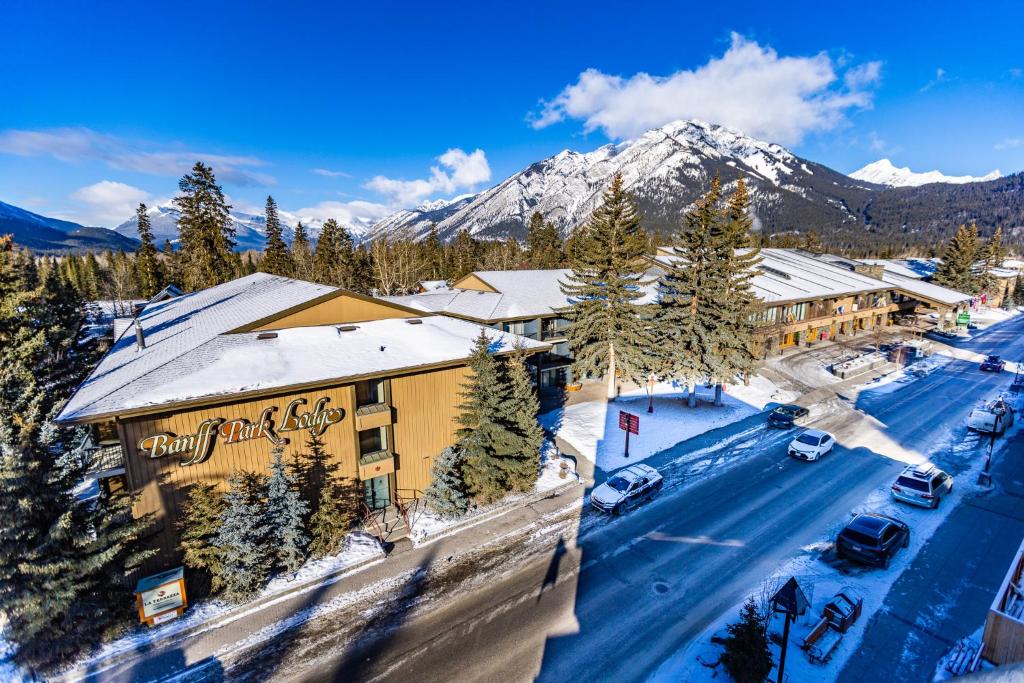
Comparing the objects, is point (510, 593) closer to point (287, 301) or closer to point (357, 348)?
point (357, 348)

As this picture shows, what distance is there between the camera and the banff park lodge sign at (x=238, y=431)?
542 inches

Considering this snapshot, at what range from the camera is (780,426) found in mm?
27234

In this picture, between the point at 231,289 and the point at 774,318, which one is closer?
the point at 231,289

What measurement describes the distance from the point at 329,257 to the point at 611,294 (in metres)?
64.4

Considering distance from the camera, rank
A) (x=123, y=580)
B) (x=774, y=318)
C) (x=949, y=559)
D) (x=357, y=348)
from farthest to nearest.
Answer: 1. (x=774, y=318)
2. (x=357, y=348)
3. (x=949, y=559)
4. (x=123, y=580)

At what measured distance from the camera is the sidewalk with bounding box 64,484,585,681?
1162 centimetres

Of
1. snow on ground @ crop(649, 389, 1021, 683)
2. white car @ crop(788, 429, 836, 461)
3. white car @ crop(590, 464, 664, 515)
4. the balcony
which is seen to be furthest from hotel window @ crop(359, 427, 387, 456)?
white car @ crop(788, 429, 836, 461)

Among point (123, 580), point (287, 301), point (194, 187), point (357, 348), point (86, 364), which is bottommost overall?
point (123, 580)

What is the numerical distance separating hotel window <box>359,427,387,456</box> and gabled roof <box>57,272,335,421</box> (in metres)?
6.89

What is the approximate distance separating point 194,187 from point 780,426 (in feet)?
224

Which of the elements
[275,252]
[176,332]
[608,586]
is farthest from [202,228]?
[608,586]

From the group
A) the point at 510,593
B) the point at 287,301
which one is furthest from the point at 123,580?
the point at 287,301

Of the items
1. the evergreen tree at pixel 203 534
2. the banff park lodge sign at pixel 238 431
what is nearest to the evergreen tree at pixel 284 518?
the banff park lodge sign at pixel 238 431

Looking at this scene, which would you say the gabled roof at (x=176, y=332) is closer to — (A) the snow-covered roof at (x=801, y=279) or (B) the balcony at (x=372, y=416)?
(B) the balcony at (x=372, y=416)
